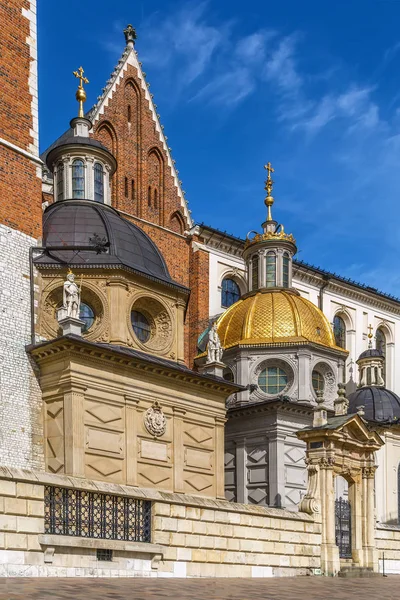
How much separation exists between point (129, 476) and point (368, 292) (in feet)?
89.6

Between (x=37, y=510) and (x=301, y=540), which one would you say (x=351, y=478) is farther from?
(x=37, y=510)

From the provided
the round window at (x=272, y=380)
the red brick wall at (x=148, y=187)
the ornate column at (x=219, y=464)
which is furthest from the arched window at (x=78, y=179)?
the round window at (x=272, y=380)

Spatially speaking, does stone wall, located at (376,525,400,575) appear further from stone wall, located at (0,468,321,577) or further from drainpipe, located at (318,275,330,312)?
drainpipe, located at (318,275,330,312)

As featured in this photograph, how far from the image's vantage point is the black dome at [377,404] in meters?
39.6

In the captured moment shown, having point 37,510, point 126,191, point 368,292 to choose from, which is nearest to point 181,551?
point 37,510

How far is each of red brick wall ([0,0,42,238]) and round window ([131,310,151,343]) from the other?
12.8ft

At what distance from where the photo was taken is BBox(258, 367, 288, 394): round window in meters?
35.7

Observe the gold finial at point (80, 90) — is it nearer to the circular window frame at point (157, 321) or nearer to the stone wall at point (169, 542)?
the circular window frame at point (157, 321)

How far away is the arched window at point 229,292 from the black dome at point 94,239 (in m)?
12.0

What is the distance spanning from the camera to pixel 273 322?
1430 inches

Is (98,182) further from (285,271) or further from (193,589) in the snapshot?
(193,589)

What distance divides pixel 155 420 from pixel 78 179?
362 inches

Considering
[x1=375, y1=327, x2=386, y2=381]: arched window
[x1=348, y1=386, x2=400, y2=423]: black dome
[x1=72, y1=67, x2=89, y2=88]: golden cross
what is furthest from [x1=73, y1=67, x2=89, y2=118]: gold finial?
[x1=375, y1=327, x2=386, y2=381]: arched window

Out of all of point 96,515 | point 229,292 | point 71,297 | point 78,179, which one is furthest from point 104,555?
point 229,292
